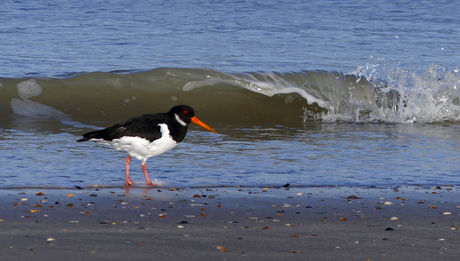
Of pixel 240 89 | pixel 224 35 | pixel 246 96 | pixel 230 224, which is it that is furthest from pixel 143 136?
pixel 224 35

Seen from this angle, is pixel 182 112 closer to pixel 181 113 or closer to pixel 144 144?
pixel 181 113

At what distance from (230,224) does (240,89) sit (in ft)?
25.1

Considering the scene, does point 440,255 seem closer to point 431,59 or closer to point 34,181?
point 34,181

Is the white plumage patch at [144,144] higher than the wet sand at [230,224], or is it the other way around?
the white plumage patch at [144,144]

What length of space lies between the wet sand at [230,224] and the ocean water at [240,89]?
50cm

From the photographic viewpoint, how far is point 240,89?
1138cm

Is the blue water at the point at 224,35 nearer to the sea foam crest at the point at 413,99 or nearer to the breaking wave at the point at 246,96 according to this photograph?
the breaking wave at the point at 246,96

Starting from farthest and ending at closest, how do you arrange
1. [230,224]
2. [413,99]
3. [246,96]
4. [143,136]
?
[246,96], [413,99], [143,136], [230,224]

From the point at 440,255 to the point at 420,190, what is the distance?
1.86m

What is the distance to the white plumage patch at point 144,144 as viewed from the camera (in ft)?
17.1

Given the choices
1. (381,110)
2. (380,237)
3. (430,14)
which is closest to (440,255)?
(380,237)

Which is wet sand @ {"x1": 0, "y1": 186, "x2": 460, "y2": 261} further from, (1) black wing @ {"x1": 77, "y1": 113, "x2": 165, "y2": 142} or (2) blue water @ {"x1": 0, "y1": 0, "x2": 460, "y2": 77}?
(2) blue water @ {"x1": 0, "y1": 0, "x2": 460, "y2": 77}

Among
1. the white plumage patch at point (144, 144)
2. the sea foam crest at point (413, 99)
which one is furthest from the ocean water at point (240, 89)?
the white plumage patch at point (144, 144)

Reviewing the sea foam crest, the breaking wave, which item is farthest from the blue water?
the sea foam crest
